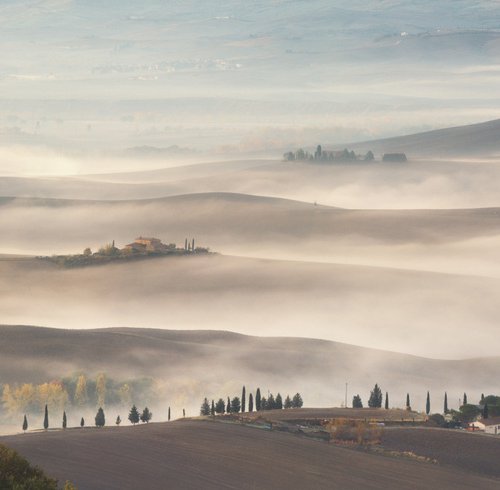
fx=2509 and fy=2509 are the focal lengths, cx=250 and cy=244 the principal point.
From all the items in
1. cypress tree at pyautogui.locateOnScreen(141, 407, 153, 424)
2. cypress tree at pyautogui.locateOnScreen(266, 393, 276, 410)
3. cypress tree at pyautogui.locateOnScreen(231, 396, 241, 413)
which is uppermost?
cypress tree at pyautogui.locateOnScreen(266, 393, 276, 410)

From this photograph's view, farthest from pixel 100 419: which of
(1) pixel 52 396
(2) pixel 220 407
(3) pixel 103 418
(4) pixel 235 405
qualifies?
(1) pixel 52 396

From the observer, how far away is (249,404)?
93.1 m

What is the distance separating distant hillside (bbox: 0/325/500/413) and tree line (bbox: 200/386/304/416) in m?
A: 4.74

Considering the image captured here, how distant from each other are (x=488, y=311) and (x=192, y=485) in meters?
61.7

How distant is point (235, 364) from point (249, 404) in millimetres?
19206

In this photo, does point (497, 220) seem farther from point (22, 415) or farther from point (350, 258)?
point (22, 415)

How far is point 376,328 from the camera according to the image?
130m

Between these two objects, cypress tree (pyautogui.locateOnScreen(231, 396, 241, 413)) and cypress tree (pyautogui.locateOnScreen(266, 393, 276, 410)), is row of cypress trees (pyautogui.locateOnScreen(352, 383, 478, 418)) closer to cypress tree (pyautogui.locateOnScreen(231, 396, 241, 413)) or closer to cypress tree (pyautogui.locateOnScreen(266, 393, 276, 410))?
cypress tree (pyautogui.locateOnScreen(266, 393, 276, 410))

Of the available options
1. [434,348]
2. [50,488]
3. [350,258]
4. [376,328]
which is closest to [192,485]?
[50,488]

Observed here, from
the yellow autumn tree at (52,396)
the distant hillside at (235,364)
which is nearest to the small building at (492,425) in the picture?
the distant hillside at (235,364)

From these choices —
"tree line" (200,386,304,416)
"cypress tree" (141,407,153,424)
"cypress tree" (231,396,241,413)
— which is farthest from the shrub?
"cypress tree" (231,396,241,413)

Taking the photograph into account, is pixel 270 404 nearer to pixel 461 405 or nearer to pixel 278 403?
pixel 278 403

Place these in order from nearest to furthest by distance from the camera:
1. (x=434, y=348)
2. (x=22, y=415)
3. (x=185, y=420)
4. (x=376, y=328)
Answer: (x=185, y=420)
(x=22, y=415)
(x=434, y=348)
(x=376, y=328)

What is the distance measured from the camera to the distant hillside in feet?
348
